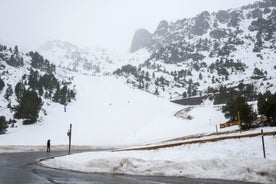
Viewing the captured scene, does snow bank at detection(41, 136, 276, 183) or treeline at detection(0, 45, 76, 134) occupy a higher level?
treeline at detection(0, 45, 76, 134)

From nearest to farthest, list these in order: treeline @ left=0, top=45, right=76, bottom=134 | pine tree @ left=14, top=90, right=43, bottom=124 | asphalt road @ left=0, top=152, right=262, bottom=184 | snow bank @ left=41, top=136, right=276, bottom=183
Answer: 1. asphalt road @ left=0, top=152, right=262, bottom=184
2. snow bank @ left=41, top=136, right=276, bottom=183
3. pine tree @ left=14, top=90, right=43, bottom=124
4. treeline @ left=0, top=45, right=76, bottom=134

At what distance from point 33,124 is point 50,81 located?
1421 inches

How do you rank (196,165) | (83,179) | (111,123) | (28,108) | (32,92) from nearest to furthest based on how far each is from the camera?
(83,179) < (196,165) < (28,108) < (32,92) < (111,123)

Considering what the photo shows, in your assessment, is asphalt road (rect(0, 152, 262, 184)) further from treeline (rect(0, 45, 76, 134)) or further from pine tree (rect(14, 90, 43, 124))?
pine tree (rect(14, 90, 43, 124))

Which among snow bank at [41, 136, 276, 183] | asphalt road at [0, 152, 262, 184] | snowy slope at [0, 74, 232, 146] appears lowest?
asphalt road at [0, 152, 262, 184]

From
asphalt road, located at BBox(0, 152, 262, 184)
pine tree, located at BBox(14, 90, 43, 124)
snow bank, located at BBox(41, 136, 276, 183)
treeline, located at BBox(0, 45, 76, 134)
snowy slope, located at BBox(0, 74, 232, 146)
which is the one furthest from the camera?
treeline, located at BBox(0, 45, 76, 134)

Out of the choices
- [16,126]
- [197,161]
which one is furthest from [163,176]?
[16,126]

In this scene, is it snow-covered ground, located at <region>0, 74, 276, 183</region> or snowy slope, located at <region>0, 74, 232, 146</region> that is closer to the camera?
snow-covered ground, located at <region>0, 74, 276, 183</region>

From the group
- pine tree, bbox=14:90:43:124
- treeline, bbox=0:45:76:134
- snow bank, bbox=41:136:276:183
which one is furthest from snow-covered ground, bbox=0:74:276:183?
treeline, bbox=0:45:76:134

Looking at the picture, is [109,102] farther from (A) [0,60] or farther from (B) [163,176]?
(B) [163,176]

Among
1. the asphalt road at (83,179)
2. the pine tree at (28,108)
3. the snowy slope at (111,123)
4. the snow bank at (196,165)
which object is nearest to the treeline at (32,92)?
the pine tree at (28,108)

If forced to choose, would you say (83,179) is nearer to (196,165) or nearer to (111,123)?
(196,165)

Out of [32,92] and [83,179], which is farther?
[32,92]

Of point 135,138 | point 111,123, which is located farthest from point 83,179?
point 111,123
